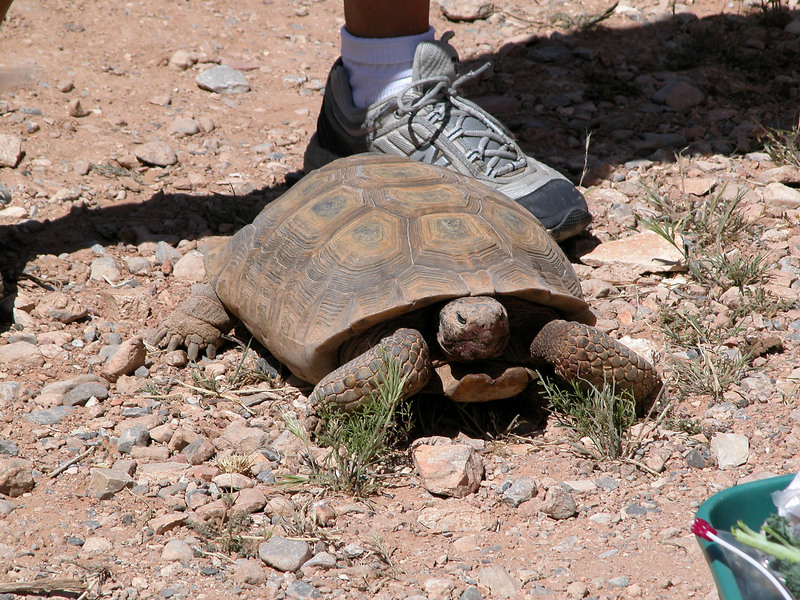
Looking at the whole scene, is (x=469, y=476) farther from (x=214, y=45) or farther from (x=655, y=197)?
(x=214, y=45)

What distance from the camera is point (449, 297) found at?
269 cm

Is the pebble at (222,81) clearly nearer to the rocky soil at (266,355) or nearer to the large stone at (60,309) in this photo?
the rocky soil at (266,355)

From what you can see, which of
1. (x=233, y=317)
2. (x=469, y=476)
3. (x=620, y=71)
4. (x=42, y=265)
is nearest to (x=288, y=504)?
(x=469, y=476)

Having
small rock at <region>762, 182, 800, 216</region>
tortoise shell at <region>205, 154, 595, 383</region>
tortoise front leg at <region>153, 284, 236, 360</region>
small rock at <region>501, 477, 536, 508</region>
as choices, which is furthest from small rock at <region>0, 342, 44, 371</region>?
small rock at <region>762, 182, 800, 216</region>

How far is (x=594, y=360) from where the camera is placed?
2717mm

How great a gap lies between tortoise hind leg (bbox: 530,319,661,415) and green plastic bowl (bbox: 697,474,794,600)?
89 cm

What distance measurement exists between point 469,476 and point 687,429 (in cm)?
78

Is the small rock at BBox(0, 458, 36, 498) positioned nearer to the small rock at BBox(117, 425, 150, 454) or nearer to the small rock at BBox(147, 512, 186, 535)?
the small rock at BBox(117, 425, 150, 454)

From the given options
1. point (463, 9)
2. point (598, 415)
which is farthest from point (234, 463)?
point (463, 9)

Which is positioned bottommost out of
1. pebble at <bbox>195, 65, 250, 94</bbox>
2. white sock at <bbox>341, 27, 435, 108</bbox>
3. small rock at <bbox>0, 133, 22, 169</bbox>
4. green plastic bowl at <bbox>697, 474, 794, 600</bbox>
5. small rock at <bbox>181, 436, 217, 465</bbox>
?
small rock at <bbox>181, 436, 217, 465</bbox>

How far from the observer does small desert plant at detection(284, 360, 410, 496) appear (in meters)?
2.51

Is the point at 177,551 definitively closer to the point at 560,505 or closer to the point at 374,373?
the point at 374,373

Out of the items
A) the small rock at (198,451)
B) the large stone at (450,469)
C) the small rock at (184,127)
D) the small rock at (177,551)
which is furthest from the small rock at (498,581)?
the small rock at (184,127)

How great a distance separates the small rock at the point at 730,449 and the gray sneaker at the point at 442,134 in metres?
1.36
